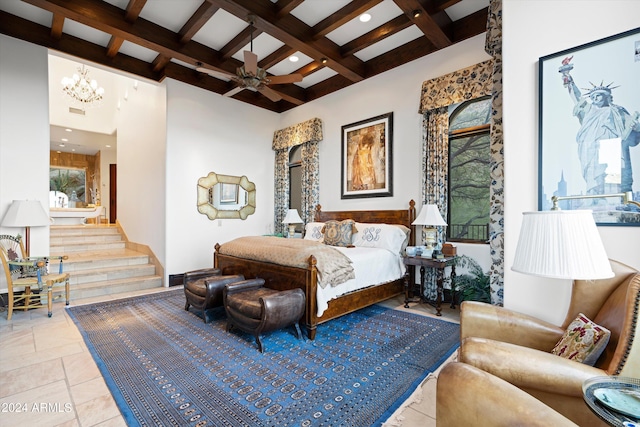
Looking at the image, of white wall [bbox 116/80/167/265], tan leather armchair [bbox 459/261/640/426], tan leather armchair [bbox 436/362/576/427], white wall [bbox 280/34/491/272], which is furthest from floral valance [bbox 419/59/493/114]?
white wall [bbox 116/80/167/265]

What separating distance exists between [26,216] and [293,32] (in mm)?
4401

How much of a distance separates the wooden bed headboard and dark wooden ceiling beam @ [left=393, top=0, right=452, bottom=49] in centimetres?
234

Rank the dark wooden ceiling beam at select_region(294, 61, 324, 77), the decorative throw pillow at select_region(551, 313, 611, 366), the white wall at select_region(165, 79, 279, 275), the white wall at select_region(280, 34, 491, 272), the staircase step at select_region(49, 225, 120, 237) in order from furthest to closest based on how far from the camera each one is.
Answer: the staircase step at select_region(49, 225, 120, 237), the white wall at select_region(165, 79, 279, 275), the dark wooden ceiling beam at select_region(294, 61, 324, 77), the white wall at select_region(280, 34, 491, 272), the decorative throw pillow at select_region(551, 313, 611, 366)

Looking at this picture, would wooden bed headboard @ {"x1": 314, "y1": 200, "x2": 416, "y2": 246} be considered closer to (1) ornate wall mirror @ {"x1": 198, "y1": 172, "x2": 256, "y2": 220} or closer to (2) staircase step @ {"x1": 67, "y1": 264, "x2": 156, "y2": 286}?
(1) ornate wall mirror @ {"x1": 198, "y1": 172, "x2": 256, "y2": 220}

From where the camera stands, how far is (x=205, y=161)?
19.4 feet

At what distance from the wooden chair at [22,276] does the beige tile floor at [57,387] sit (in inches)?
19.4

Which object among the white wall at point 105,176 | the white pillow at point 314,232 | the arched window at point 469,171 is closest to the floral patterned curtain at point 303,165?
the white pillow at point 314,232

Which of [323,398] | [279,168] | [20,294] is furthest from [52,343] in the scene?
[279,168]

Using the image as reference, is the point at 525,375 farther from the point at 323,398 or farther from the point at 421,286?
the point at 421,286

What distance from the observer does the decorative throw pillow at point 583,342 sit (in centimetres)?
137

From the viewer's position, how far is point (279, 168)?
273 inches

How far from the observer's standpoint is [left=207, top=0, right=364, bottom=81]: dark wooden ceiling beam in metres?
3.52

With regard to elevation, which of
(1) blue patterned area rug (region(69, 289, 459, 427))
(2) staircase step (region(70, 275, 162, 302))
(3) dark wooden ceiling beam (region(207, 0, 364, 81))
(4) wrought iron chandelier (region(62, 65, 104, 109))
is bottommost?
(1) blue patterned area rug (region(69, 289, 459, 427))

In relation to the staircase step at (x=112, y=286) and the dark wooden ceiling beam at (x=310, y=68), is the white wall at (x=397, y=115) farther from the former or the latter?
the staircase step at (x=112, y=286)
